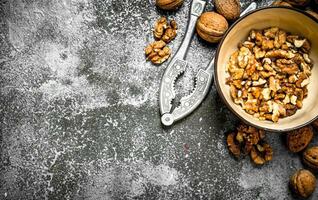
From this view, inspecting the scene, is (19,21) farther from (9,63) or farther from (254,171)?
(254,171)

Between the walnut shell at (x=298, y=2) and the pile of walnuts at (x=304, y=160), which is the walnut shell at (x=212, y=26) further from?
the pile of walnuts at (x=304, y=160)

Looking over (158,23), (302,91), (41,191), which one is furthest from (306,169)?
(41,191)

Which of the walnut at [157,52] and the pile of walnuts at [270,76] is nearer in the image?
the pile of walnuts at [270,76]

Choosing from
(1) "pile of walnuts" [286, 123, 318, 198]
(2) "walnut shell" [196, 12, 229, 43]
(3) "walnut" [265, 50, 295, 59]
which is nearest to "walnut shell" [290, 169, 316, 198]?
(1) "pile of walnuts" [286, 123, 318, 198]

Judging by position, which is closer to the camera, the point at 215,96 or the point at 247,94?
the point at 247,94

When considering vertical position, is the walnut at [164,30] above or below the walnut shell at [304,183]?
above

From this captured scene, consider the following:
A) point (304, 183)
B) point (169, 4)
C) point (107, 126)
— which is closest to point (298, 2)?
point (169, 4)

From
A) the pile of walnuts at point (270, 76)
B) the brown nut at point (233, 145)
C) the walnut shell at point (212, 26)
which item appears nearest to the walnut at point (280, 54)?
the pile of walnuts at point (270, 76)
